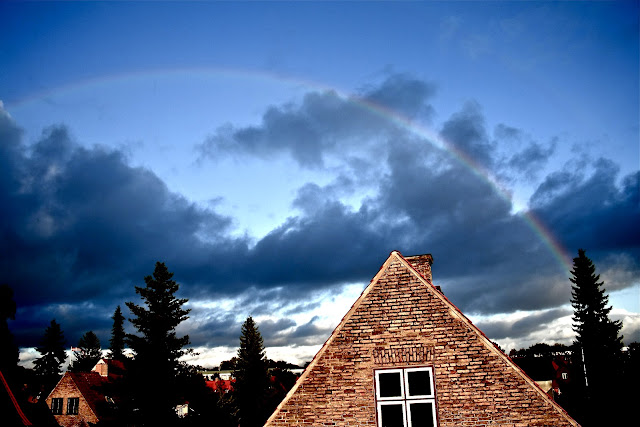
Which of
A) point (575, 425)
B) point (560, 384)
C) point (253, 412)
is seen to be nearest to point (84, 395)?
point (253, 412)

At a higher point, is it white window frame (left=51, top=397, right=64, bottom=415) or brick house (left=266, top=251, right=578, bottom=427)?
brick house (left=266, top=251, right=578, bottom=427)

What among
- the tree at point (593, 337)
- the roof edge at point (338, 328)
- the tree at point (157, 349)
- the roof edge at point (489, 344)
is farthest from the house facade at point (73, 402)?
the tree at point (593, 337)

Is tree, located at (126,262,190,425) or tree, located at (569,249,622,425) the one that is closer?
tree, located at (126,262,190,425)

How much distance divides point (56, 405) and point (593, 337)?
7297 centimetres

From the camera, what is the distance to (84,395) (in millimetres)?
50094

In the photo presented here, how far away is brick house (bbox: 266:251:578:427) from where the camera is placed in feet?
36.8

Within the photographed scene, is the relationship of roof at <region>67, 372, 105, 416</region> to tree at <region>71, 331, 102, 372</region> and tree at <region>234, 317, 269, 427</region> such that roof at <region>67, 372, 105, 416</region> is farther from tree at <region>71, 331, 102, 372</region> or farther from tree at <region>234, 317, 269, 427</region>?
tree at <region>71, 331, 102, 372</region>

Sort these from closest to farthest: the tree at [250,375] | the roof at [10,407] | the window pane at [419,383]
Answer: the window pane at [419,383], the roof at [10,407], the tree at [250,375]

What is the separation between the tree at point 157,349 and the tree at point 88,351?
127250 mm

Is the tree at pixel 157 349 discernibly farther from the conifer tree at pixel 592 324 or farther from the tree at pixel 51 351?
the tree at pixel 51 351

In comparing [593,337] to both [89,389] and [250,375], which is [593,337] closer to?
[250,375]

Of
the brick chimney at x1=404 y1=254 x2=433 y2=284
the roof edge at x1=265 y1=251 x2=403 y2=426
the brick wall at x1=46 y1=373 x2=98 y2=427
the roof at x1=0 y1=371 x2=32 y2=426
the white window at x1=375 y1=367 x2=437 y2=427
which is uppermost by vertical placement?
the brick chimney at x1=404 y1=254 x2=433 y2=284

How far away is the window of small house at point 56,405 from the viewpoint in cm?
4959

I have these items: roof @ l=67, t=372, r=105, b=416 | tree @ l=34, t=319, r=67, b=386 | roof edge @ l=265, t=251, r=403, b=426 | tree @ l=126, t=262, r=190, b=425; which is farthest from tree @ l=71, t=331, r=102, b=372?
roof edge @ l=265, t=251, r=403, b=426
